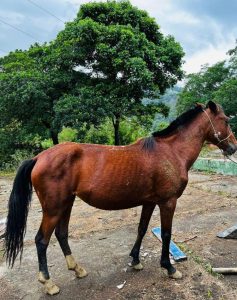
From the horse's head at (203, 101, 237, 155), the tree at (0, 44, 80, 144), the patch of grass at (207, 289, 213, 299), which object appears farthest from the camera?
the tree at (0, 44, 80, 144)

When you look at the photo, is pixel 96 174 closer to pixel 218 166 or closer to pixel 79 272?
pixel 79 272

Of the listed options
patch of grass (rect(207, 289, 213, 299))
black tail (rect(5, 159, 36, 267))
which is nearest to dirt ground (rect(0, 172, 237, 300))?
patch of grass (rect(207, 289, 213, 299))

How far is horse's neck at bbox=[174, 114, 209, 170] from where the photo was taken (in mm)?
3859

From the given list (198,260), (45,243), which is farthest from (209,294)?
(45,243)

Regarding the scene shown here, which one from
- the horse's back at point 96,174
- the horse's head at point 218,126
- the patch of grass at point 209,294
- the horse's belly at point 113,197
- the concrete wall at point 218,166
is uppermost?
the horse's head at point 218,126

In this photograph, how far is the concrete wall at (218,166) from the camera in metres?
11.1

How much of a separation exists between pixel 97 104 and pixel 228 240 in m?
9.98

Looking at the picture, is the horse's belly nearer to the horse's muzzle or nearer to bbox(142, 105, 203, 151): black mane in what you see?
bbox(142, 105, 203, 151): black mane

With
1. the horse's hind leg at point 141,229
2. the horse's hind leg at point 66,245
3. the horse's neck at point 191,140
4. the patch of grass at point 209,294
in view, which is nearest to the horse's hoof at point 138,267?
the horse's hind leg at point 141,229

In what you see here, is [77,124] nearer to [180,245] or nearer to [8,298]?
[180,245]

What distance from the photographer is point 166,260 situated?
3.69 m

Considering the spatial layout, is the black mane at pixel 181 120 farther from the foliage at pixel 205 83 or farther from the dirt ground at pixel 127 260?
the foliage at pixel 205 83

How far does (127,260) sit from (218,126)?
2.18 m

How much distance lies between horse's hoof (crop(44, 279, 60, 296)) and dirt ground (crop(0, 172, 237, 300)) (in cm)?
6
